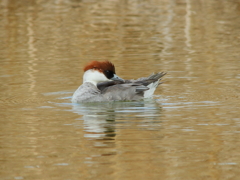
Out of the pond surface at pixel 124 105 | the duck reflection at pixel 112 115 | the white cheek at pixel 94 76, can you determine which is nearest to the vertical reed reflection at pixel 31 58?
the pond surface at pixel 124 105

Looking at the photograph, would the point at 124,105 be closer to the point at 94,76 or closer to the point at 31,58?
the point at 94,76

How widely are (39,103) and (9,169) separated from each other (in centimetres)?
424

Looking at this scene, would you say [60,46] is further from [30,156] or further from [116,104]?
[30,156]

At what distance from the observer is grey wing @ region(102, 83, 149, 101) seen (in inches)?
457

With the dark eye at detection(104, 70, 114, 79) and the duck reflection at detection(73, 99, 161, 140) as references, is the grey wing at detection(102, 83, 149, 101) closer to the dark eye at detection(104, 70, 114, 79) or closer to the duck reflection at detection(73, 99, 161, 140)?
the duck reflection at detection(73, 99, 161, 140)

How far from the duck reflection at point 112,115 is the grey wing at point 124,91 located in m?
0.14

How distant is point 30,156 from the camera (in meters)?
7.89

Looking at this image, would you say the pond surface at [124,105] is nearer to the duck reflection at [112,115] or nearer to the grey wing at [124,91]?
the duck reflection at [112,115]

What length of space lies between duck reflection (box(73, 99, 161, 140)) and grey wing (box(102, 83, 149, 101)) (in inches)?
5.7

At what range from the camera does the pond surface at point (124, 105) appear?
749 cm

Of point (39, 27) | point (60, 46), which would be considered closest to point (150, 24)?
point (39, 27)

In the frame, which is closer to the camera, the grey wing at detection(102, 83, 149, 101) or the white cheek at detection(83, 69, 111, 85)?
the grey wing at detection(102, 83, 149, 101)

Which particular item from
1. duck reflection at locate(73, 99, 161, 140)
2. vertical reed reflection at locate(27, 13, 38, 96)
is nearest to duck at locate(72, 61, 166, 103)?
duck reflection at locate(73, 99, 161, 140)

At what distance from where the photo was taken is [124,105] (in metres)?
11.3
